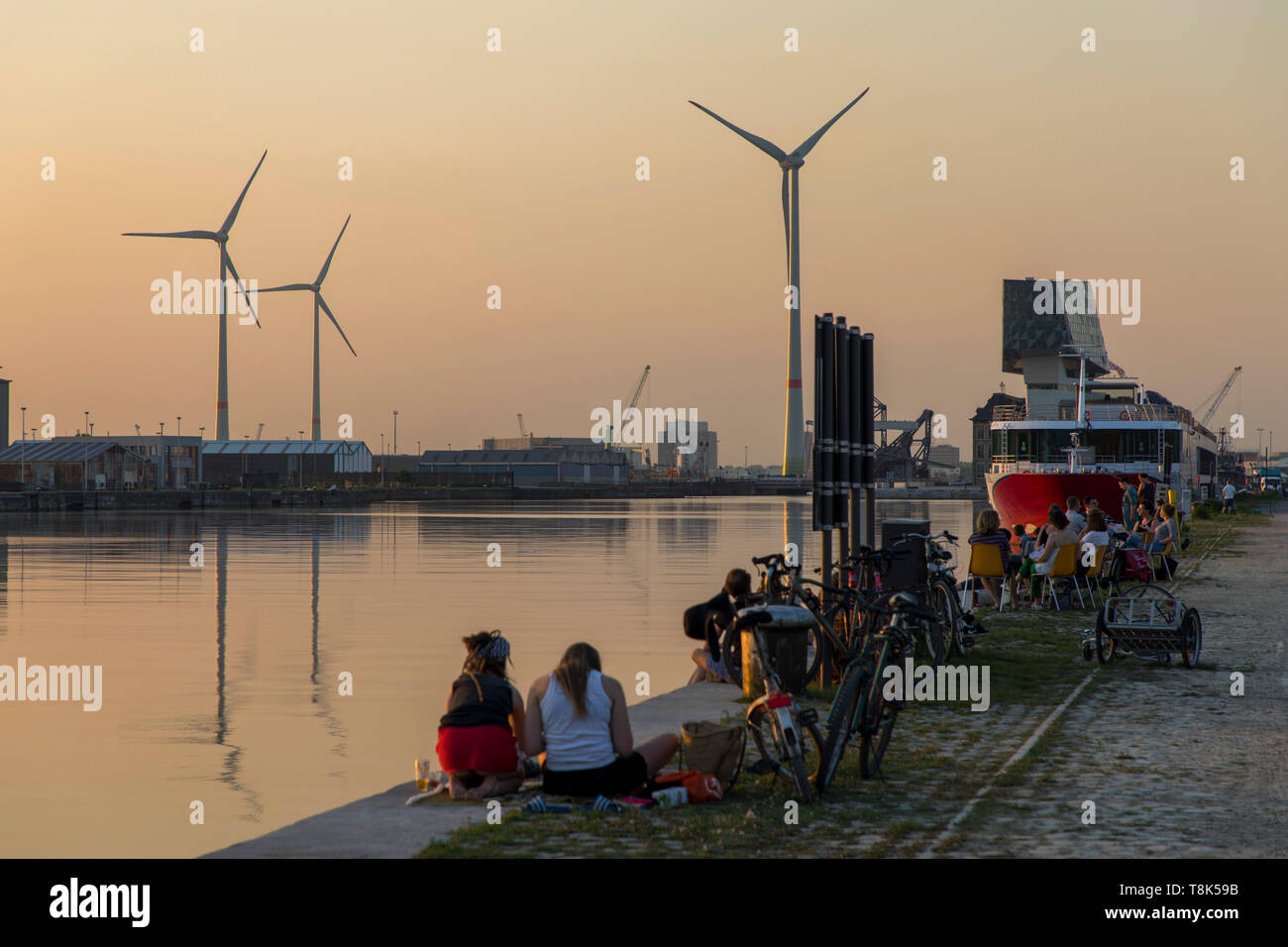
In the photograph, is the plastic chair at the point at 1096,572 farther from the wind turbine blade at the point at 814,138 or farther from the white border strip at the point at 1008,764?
the wind turbine blade at the point at 814,138

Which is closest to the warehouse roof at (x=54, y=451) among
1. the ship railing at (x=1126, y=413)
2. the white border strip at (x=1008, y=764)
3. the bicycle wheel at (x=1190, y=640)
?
the ship railing at (x=1126, y=413)

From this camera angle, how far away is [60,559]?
46.6 m

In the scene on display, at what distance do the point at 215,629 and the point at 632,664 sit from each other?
8.83 meters

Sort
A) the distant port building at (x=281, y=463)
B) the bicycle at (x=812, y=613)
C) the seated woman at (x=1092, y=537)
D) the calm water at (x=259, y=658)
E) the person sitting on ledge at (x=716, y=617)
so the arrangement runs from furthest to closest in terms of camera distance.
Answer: the distant port building at (x=281, y=463), the seated woman at (x=1092, y=537), the person sitting on ledge at (x=716, y=617), the bicycle at (x=812, y=613), the calm water at (x=259, y=658)

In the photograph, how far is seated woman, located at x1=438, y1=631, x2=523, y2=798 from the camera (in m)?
10.1

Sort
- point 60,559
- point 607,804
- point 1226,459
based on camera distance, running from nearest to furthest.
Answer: point 607,804, point 60,559, point 1226,459

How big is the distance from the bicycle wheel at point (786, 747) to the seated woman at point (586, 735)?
3.14 ft

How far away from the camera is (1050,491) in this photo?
175 feet

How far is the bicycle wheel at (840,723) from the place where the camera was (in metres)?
9.98

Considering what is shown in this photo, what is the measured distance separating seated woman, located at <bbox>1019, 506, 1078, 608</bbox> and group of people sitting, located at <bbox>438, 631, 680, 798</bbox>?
48.9 ft

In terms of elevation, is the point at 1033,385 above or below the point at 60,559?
above
